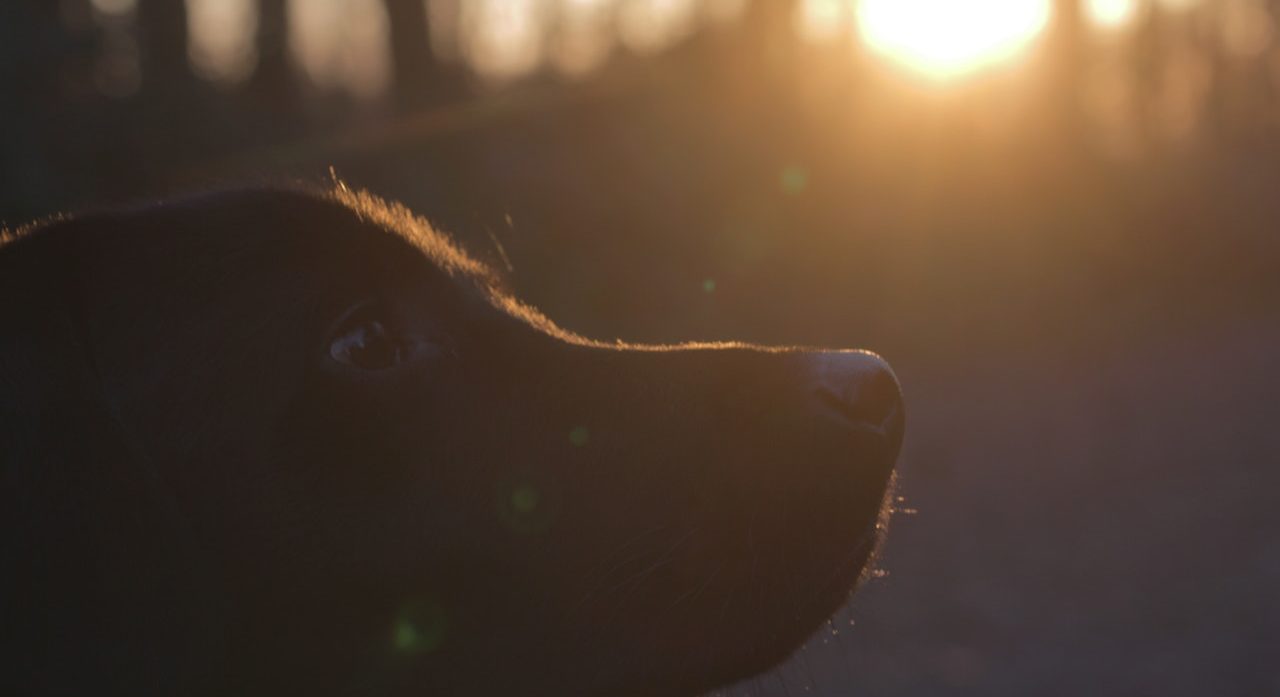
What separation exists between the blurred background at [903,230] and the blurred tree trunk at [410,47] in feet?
0.11

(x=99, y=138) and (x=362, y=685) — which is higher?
(x=362, y=685)

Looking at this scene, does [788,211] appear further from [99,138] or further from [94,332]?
[94,332]

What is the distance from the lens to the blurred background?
7141 mm

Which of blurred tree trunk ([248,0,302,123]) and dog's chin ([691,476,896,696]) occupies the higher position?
dog's chin ([691,476,896,696])

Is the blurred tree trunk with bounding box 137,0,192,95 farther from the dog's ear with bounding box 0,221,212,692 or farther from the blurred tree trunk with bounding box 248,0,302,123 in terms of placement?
the dog's ear with bounding box 0,221,212,692

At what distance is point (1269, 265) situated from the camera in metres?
19.9

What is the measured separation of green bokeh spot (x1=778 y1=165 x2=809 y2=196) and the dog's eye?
12.9m

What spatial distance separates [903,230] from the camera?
16.9 metres

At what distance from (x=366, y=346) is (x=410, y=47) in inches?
523

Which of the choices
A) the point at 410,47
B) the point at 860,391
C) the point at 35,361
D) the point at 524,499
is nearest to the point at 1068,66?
the point at 410,47

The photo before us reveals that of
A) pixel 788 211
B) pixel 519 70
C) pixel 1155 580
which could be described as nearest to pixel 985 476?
pixel 1155 580

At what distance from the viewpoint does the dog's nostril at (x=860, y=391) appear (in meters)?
2.73

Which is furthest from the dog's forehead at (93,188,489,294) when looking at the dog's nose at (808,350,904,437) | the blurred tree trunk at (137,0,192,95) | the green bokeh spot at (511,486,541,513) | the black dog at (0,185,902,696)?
the blurred tree trunk at (137,0,192,95)

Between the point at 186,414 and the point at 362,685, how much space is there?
61 centimetres
